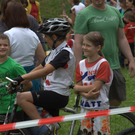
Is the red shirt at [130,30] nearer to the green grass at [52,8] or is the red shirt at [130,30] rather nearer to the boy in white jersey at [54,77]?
the boy in white jersey at [54,77]

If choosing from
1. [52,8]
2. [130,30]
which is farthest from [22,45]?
[52,8]

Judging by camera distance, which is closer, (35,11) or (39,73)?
(39,73)

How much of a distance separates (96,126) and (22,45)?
151 cm

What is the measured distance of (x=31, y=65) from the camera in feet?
12.9

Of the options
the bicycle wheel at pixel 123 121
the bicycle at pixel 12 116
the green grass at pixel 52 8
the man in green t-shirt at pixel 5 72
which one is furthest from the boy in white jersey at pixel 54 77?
the green grass at pixel 52 8

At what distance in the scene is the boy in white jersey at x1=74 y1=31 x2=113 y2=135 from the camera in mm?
3049

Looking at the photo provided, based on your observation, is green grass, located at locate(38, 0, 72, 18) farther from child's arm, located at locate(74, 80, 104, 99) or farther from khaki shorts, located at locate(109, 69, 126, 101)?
child's arm, located at locate(74, 80, 104, 99)

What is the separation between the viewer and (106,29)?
3709 mm

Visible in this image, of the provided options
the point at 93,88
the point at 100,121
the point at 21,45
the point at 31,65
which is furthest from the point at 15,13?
the point at 100,121

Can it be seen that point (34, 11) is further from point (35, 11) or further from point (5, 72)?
point (5, 72)

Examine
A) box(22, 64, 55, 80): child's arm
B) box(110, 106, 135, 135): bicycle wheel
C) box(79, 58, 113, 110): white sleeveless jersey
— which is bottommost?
box(110, 106, 135, 135): bicycle wheel

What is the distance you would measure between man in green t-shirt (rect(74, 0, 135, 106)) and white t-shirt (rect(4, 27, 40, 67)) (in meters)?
0.64

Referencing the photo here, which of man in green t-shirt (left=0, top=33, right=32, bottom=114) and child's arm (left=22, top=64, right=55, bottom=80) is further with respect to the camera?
man in green t-shirt (left=0, top=33, right=32, bottom=114)

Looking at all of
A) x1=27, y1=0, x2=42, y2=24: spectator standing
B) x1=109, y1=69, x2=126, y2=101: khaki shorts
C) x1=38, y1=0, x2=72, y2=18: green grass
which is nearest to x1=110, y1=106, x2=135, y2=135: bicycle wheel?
x1=109, y1=69, x2=126, y2=101: khaki shorts
